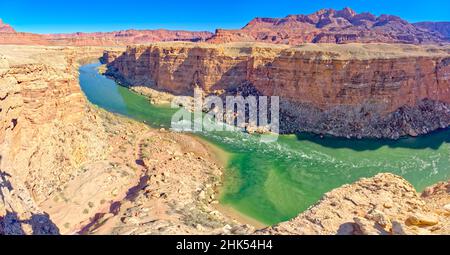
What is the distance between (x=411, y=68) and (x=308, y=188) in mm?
23034

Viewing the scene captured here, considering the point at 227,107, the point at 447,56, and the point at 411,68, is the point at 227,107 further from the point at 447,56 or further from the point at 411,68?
the point at 447,56

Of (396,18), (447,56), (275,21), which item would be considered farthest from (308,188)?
(275,21)

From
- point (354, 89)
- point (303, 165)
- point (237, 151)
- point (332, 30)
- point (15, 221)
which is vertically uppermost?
point (332, 30)

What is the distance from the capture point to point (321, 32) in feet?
360

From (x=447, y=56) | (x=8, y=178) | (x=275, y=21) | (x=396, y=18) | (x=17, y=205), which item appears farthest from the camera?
(x=275, y=21)

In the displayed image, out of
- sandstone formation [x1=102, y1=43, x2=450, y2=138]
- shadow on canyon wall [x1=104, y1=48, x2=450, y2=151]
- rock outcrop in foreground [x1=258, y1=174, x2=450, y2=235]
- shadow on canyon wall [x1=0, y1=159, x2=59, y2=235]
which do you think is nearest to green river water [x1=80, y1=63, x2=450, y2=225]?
shadow on canyon wall [x1=104, y1=48, x2=450, y2=151]

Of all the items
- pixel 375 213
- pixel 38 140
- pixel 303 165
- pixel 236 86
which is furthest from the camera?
pixel 236 86

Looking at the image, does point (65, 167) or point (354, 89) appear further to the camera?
point (354, 89)

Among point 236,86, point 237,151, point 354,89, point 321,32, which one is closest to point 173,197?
point 237,151

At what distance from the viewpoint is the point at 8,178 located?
15047 mm

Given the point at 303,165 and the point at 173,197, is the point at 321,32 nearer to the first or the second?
the point at 303,165

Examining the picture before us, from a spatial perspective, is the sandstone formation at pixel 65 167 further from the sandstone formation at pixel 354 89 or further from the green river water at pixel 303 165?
the sandstone formation at pixel 354 89

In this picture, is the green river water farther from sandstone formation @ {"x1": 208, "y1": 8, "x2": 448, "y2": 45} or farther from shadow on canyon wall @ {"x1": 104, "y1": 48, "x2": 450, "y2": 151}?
sandstone formation @ {"x1": 208, "y1": 8, "x2": 448, "y2": 45}

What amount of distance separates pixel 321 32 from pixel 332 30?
10.4 m
